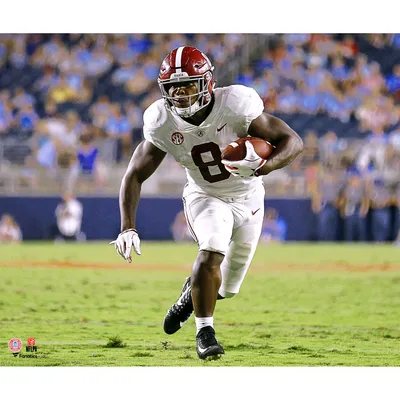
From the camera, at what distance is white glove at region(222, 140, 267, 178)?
2.70m

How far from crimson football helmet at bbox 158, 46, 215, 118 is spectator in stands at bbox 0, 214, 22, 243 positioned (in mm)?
5923

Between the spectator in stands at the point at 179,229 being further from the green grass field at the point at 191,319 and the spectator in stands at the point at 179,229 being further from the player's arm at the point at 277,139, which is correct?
the player's arm at the point at 277,139

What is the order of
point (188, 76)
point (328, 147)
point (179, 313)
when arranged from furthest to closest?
point (328, 147)
point (179, 313)
point (188, 76)

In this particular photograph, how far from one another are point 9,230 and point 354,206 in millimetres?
3836

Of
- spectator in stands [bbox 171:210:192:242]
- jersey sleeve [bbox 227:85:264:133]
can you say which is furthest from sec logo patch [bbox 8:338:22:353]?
spectator in stands [bbox 171:210:192:242]

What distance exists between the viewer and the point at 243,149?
2729 mm

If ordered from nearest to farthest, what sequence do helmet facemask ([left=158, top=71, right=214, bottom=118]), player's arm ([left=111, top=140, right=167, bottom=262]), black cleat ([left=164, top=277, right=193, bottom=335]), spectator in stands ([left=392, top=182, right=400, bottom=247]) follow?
helmet facemask ([left=158, top=71, right=214, bottom=118])
player's arm ([left=111, top=140, right=167, bottom=262])
black cleat ([left=164, top=277, right=193, bottom=335])
spectator in stands ([left=392, top=182, right=400, bottom=247])

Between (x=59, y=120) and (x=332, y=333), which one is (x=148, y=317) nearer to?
(x=332, y=333)

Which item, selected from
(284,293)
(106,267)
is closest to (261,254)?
(106,267)

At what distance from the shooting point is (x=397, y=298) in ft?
15.3

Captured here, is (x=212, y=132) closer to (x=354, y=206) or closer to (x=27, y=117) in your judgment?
(x=354, y=206)

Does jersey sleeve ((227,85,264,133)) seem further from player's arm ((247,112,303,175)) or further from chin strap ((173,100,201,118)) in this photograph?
chin strap ((173,100,201,118))

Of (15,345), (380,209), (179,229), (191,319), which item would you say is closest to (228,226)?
(15,345)

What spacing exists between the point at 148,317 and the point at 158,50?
5.41 meters
